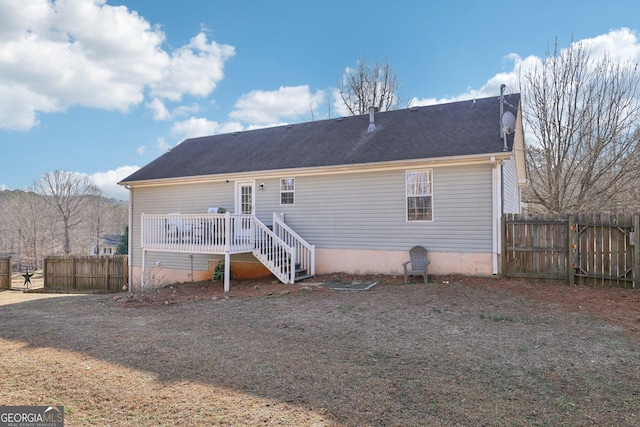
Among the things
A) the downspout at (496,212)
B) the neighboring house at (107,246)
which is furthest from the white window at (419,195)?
the neighboring house at (107,246)

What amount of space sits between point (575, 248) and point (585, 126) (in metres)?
8.58

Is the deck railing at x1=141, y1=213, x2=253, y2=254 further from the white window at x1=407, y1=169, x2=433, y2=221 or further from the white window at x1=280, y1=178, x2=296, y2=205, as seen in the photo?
the white window at x1=407, y1=169, x2=433, y2=221

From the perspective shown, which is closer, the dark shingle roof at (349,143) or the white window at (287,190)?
the dark shingle roof at (349,143)

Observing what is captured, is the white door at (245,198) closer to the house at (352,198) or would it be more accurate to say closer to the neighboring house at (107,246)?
the house at (352,198)

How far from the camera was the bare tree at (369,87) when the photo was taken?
23.9m

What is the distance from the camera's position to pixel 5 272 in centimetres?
1778

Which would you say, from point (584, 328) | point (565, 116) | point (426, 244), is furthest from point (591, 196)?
point (584, 328)

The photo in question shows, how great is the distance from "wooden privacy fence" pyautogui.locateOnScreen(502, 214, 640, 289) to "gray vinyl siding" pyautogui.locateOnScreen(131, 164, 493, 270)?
690 millimetres

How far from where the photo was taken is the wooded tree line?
1356 inches

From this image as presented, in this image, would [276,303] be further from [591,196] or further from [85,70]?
[591,196]

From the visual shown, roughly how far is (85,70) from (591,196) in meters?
19.4

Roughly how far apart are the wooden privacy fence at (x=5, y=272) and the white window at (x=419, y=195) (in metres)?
19.8

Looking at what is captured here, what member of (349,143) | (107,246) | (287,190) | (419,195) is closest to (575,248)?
(419,195)

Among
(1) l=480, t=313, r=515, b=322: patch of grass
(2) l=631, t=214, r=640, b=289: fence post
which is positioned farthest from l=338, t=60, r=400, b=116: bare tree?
(1) l=480, t=313, r=515, b=322: patch of grass
